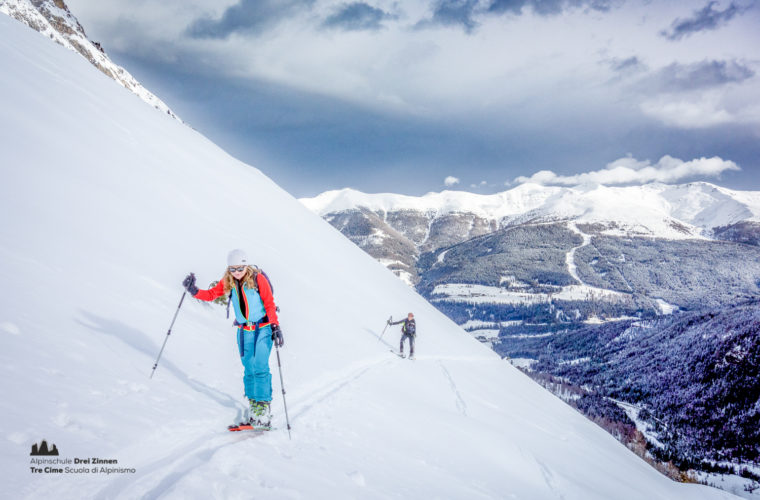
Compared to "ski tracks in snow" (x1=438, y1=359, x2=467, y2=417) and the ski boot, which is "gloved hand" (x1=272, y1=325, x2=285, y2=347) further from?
"ski tracks in snow" (x1=438, y1=359, x2=467, y2=417)

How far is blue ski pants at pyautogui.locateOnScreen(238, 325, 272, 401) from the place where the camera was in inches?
273

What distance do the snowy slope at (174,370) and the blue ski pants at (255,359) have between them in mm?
788

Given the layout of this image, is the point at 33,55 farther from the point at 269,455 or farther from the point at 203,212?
the point at 269,455

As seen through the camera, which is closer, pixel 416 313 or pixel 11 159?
pixel 11 159

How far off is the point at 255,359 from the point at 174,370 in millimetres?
2607

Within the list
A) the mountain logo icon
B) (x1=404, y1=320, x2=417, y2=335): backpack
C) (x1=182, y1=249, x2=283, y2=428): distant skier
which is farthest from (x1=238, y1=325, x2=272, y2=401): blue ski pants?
(x1=404, y1=320, x2=417, y2=335): backpack

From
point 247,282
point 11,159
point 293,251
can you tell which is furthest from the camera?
point 293,251

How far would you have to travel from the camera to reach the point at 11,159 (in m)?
12.3

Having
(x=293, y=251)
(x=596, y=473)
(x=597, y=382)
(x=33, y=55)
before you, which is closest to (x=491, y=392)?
(x=596, y=473)

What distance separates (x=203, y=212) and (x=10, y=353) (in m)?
18.0

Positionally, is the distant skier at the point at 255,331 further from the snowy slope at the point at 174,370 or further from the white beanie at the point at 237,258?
the snowy slope at the point at 174,370

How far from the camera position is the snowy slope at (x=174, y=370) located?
5.08 meters

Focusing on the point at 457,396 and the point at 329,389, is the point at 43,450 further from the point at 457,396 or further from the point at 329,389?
the point at 457,396

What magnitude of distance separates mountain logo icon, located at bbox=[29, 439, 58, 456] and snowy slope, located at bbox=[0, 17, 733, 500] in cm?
9
